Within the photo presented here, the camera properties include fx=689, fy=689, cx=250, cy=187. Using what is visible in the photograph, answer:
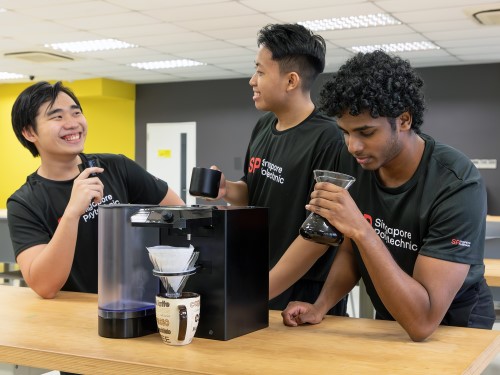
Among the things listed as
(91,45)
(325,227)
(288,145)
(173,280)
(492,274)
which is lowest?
(492,274)

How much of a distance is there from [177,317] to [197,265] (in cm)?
13

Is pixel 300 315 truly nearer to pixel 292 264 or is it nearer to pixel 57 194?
pixel 292 264

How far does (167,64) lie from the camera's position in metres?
9.77

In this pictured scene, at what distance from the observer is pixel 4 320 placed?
5.68ft

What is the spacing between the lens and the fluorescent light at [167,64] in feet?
31.2

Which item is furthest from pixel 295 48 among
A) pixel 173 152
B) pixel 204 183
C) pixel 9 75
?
pixel 9 75

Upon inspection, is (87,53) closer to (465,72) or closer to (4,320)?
(465,72)

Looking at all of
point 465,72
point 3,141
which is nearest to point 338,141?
point 465,72

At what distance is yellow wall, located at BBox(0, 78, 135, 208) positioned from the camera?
11273 mm

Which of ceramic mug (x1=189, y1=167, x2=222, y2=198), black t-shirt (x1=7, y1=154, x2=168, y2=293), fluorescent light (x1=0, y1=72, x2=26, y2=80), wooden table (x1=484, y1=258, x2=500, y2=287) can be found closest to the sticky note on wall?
fluorescent light (x1=0, y1=72, x2=26, y2=80)

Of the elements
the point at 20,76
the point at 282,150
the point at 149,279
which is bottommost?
the point at 149,279

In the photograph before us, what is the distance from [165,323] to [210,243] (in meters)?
0.20

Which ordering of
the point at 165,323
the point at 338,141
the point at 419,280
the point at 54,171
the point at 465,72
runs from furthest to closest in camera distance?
the point at 465,72 < the point at 54,171 < the point at 338,141 < the point at 419,280 < the point at 165,323

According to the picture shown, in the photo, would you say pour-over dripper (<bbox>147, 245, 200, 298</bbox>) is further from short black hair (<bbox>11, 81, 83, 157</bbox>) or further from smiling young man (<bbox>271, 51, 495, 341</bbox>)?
short black hair (<bbox>11, 81, 83, 157</bbox>)
